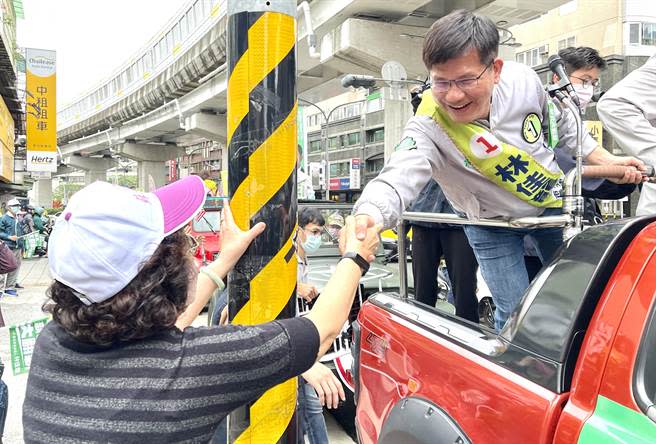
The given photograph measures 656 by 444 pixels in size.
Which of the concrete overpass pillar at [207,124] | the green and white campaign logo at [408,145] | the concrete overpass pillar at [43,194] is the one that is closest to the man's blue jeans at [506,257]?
the green and white campaign logo at [408,145]

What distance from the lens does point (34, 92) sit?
22516 mm

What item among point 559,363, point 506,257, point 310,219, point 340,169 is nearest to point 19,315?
point 310,219

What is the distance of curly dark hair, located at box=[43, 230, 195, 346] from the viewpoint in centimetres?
122

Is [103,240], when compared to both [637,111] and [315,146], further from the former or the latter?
[315,146]

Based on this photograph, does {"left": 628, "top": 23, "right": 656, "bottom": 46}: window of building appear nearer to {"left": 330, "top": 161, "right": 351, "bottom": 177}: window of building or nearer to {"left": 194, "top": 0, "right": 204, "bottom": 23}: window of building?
{"left": 194, "top": 0, "right": 204, "bottom": 23}: window of building

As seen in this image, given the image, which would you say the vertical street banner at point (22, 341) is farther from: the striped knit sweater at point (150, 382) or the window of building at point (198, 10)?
the window of building at point (198, 10)

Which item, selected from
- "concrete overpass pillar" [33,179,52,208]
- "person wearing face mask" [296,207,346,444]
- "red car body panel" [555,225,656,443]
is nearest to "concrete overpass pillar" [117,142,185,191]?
"concrete overpass pillar" [33,179,52,208]

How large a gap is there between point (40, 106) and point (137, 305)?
24.3 m

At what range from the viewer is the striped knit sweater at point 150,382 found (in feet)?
3.92

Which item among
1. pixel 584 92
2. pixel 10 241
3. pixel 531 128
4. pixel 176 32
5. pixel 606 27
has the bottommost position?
pixel 10 241

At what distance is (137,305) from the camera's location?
1.23 m

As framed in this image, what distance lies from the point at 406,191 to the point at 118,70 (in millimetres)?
36905

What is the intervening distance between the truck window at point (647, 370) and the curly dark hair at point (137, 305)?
106 centimetres

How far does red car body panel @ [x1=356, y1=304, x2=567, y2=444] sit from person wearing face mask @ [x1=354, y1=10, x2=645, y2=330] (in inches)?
17.7
